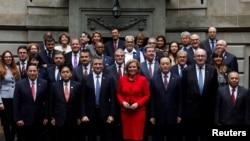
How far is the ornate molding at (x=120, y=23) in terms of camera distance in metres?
16.9

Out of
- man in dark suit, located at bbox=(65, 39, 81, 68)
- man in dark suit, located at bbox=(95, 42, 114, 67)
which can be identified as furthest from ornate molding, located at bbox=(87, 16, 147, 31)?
man in dark suit, located at bbox=(65, 39, 81, 68)

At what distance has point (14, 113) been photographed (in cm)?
1130

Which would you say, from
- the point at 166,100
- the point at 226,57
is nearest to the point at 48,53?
the point at 166,100

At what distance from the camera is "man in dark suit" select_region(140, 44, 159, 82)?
463 inches

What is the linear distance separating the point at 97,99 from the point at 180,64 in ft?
5.85

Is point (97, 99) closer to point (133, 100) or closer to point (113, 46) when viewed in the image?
point (133, 100)

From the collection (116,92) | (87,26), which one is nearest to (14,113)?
(116,92)

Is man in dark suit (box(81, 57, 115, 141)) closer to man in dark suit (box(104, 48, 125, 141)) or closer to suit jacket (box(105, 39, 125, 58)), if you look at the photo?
man in dark suit (box(104, 48, 125, 141))

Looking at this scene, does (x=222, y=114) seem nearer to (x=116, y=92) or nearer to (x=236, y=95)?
(x=236, y=95)

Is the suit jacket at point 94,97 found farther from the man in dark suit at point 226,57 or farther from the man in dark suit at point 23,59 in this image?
the man in dark suit at point 226,57

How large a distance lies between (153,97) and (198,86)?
0.84 m

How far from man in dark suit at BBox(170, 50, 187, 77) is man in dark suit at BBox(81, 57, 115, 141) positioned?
139 centimetres

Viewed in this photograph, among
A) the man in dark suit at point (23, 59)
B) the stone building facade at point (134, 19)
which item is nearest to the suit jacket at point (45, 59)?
the man in dark suit at point (23, 59)

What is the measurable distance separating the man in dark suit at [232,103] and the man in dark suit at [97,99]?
6.23 ft
